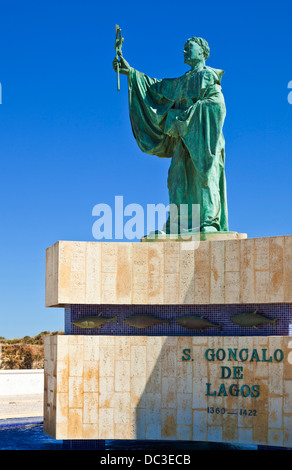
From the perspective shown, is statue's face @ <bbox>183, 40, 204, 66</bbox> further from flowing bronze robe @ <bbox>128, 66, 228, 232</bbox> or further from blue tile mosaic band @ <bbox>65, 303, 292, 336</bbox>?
blue tile mosaic band @ <bbox>65, 303, 292, 336</bbox>

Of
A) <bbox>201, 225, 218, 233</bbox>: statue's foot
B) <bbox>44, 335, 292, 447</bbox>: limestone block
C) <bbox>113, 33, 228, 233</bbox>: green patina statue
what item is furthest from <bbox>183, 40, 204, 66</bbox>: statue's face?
<bbox>44, 335, 292, 447</bbox>: limestone block

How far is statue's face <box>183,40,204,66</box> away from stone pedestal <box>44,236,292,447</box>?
471 centimetres

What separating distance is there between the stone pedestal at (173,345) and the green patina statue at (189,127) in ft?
4.93

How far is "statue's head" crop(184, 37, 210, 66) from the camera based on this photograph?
18.0 meters

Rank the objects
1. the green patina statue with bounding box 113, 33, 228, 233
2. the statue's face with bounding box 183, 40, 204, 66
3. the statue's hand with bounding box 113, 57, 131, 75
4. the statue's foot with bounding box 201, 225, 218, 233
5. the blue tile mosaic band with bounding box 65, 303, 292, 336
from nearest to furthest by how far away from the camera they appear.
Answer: the blue tile mosaic band with bounding box 65, 303, 292, 336 → the statue's foot with bounding box 201, 225, 218, 233 → the green patina statue with bounding box 113, 33, 228, 233 → the statue's face with bounding box 183, 40, 204, 66 → the statue's hand with bounding box 113, 57, 131, 75

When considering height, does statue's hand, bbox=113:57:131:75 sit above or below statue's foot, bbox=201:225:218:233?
above

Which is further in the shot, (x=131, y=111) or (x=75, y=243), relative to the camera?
(x=131, y=111)

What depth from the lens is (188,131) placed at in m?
17.5

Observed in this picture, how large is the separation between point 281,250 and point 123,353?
12.9ft

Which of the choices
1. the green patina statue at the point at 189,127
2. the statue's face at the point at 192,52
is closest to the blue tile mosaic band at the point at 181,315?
the green patina statue at the point at 189,127

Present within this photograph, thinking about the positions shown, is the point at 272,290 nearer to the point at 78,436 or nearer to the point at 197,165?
the point at 197,165

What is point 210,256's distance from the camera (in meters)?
15.9

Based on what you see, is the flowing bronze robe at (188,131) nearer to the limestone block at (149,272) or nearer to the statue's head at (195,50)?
the statue's head at (195,50)
